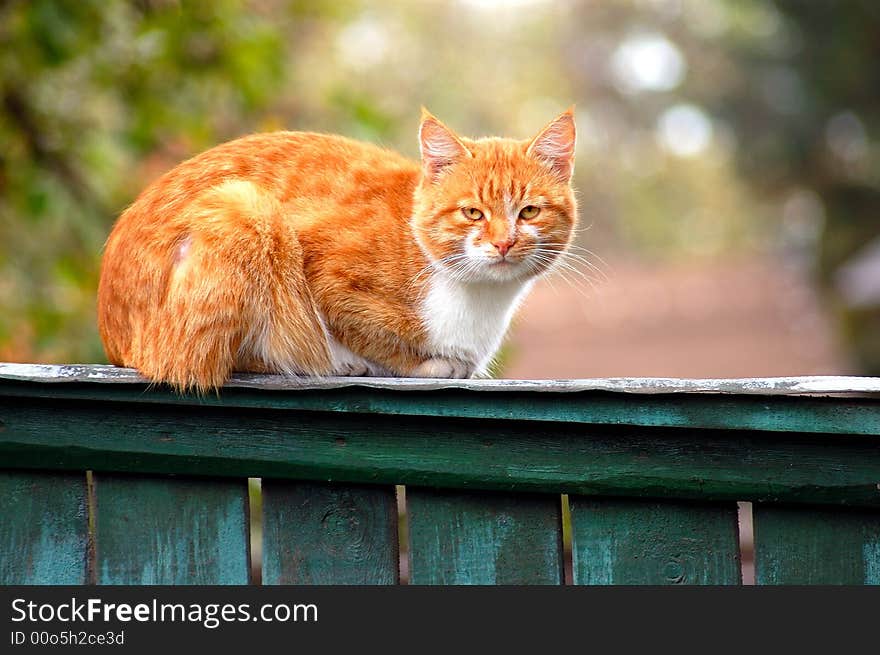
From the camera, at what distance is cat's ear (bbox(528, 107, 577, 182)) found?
10.8ft

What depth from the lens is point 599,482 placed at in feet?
7.54

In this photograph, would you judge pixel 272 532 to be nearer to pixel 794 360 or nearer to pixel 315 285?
pixel 315 285

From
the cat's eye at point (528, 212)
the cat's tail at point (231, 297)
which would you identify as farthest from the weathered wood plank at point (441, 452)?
the cat's eye at point (528, 212)

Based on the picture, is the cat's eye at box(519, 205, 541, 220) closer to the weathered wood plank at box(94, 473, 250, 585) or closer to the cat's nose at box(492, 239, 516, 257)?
the cat's nose at box(492, 239, 516, 257)

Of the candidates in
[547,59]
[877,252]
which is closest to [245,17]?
[877,252]

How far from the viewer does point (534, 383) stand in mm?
2260

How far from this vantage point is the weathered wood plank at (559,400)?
216 centimetres

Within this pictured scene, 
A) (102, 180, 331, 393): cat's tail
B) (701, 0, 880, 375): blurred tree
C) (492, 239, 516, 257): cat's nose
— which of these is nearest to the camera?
(102, 180, 331, 393): cat's tail

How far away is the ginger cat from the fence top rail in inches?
7.8

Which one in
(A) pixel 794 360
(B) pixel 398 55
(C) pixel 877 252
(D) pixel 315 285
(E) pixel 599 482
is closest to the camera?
(E) pixel 599 482

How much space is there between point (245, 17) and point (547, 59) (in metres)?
26.1

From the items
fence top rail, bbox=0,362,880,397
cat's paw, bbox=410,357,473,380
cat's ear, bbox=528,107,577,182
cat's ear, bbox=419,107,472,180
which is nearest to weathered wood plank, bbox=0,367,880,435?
fence top rail, bbox=0,362,880,397

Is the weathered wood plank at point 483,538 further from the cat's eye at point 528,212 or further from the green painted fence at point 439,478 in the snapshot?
the cat's eye at point 528,212
